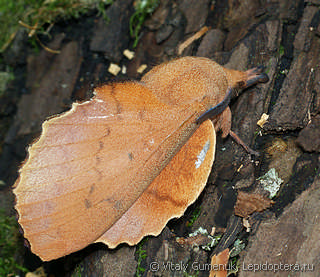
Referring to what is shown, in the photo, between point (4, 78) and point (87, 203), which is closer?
point (87, 203)

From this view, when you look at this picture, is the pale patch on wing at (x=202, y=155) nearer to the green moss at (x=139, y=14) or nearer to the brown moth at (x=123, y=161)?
the brown moth at (x=123, y=161)

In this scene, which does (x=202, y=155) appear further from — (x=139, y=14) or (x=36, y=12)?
(x=36, y=12)

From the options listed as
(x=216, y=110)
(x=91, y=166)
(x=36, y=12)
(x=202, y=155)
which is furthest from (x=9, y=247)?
(x=36, y=12)

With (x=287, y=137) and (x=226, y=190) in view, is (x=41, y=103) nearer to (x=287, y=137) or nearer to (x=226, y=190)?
(x=226, y=190)

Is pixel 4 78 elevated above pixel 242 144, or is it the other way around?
pixel 4 78

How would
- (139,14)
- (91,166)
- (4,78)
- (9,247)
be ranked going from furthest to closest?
(4,78) < (139,14) < (9,247) < (91,166)

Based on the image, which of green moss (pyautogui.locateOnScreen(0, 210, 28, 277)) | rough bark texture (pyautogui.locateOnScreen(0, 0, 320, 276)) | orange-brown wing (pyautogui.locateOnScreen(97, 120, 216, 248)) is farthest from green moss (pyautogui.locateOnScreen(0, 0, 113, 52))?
orange-brown wing (pyautogui.locateOnScreen(97, 120, 216, 248))

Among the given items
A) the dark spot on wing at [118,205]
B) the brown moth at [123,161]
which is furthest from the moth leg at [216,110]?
the dark spot on wing at [118,205]
